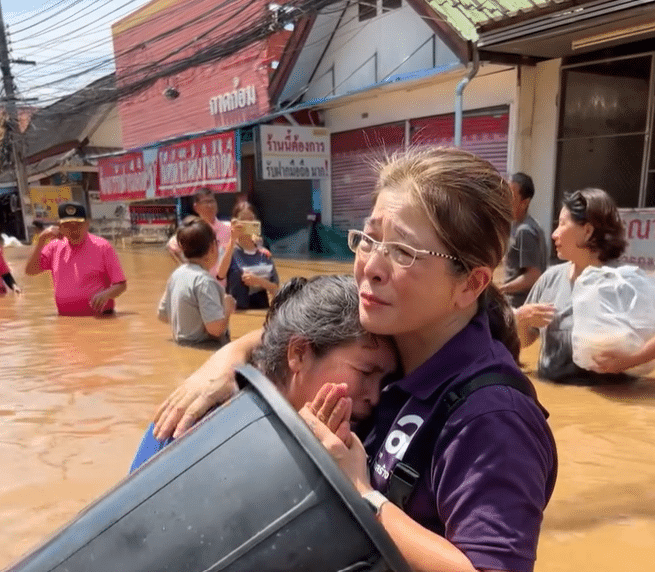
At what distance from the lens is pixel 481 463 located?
0.97 meters

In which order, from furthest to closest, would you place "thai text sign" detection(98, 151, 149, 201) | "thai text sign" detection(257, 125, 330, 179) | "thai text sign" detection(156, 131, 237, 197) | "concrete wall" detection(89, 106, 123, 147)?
1. "concrete wall" detection(89, 106, 123, 147)
2. "thai text sign" detection(98, 151, 149, 201)
3. "thai text sign" detection(156, 131, 237, 197)
4. "thai text sign" detection(257, 125, 330, 179)

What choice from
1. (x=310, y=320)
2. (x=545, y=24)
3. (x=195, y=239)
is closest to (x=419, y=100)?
(x=545, y=24)

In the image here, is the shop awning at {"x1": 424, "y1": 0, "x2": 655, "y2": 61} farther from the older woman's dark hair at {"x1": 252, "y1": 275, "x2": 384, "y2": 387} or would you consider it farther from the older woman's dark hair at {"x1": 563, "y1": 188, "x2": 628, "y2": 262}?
the older woman's dark hair at {"x1": 252, "y1": 275, "x2": 384, "y2": 387}

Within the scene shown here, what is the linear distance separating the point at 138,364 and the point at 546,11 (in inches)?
240

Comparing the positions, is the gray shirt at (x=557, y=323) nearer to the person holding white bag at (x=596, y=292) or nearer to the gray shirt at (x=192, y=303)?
the person holding white bag at (x=596, y=292)

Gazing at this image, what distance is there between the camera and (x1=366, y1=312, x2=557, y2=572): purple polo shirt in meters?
0.95

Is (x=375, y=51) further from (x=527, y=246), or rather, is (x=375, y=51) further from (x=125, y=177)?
(x=125, y=177)

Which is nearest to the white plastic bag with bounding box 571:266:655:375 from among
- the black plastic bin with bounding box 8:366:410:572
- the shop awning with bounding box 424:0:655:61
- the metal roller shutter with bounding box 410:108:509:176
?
the black plastic bin with bounding box 8:366:410:572

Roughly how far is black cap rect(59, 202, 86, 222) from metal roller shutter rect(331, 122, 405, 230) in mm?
7635

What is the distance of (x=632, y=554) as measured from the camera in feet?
8.14

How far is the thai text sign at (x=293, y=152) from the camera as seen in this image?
13102 millimetres

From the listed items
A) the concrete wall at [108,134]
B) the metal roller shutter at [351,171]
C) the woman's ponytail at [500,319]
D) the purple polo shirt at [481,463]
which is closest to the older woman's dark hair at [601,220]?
the woman's ponytail at [500,319]

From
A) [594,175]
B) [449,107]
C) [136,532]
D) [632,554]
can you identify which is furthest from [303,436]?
[449,107]

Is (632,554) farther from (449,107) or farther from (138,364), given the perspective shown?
(449,107)
